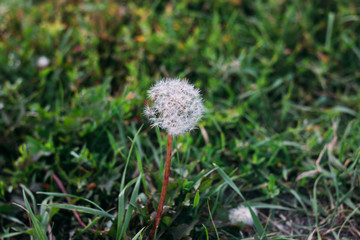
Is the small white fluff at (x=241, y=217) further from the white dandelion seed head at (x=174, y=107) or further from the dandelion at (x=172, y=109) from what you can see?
the white dandelion seed head at (x=174, y=107)

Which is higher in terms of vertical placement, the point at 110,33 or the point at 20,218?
the point at 110,33

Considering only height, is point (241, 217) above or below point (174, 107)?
below

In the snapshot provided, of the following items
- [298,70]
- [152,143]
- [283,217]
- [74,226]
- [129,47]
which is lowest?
[283,217]

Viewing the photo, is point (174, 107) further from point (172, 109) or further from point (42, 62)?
point (42, 62)

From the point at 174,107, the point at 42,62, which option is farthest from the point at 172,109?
the point at 42,62

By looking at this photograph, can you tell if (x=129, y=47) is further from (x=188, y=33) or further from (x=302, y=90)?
(x=302, y=90)

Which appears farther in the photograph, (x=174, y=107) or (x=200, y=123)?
(x=200, y=123)

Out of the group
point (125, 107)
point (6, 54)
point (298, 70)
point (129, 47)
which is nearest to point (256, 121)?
point (298, 70)
